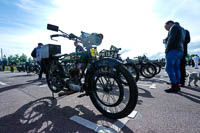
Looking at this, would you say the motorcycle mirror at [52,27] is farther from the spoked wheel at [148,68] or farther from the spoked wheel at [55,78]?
the spoked wheel at [148,68]

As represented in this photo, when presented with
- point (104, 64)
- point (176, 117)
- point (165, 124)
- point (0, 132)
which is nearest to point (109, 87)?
point (104, 64)

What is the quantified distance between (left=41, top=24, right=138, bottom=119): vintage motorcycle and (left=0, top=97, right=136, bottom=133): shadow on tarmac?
0.22 m

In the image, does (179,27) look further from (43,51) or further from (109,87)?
(43,51)

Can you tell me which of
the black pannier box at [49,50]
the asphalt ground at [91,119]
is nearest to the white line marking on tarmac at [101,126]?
the asphalt ground at [91,119]

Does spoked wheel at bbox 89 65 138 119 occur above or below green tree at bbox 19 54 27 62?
below

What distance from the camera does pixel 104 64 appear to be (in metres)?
1.60

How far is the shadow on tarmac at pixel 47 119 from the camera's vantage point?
1294mm

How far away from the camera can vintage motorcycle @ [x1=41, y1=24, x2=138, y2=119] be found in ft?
4.73

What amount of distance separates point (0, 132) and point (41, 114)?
50 centimetres

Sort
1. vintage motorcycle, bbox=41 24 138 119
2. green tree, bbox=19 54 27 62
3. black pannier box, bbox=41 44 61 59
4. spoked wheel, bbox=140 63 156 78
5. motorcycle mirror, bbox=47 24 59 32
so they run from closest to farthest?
1. vintage motorcycle, bbox=41 24 138 119
2. motorcycle mirror, bbox=47 24 59 32
3. black pannier box, bbox=41 44 61 59
4. spoked wheel, bbox=140 63 156 78
5. green tree, bbox=19 54 27 62

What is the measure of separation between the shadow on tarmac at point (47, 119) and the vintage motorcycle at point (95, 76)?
0.22m

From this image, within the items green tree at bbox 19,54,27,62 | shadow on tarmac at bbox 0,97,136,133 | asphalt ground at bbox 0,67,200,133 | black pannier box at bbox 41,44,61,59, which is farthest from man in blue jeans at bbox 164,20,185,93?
green tree at bbox 19,54,27,62

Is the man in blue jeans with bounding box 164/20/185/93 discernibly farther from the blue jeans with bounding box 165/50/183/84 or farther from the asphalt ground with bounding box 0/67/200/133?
the asphalt ground with bounding box 0/67/200/133

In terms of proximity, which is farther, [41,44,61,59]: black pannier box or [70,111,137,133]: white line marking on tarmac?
[41,44,61,59]: black pannier box
